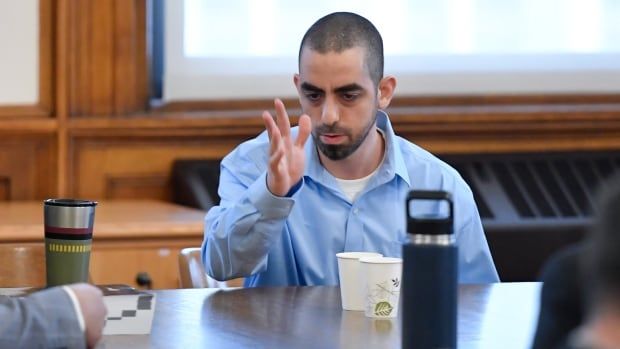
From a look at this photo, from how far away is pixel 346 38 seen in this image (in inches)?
111

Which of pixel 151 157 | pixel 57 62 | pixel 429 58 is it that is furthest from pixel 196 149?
pixel 429 58

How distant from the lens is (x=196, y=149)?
4.29m

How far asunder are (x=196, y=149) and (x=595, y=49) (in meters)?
1.52

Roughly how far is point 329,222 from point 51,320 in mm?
1117

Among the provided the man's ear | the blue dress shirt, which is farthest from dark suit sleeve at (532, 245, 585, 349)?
the man's ear

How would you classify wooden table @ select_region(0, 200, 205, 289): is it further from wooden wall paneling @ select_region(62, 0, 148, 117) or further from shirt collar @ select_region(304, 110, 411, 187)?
shirt collar @ select_region(304, 110, 411, 187)

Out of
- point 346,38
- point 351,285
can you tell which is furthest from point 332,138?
point 351,285

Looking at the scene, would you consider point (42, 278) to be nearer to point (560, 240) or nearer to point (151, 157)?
point (151, 157)

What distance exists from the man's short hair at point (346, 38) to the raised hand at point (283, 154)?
0.38 metres

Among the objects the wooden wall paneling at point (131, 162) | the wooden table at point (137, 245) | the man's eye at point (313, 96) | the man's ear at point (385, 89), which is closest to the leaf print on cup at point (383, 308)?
the man's eye at point (313, 96)

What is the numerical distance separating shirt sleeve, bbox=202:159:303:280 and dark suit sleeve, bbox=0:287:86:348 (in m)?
0.81

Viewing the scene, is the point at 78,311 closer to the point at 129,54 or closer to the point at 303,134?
the point at 303,134

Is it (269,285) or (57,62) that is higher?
(57,62)

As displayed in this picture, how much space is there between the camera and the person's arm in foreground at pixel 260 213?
238 cm
